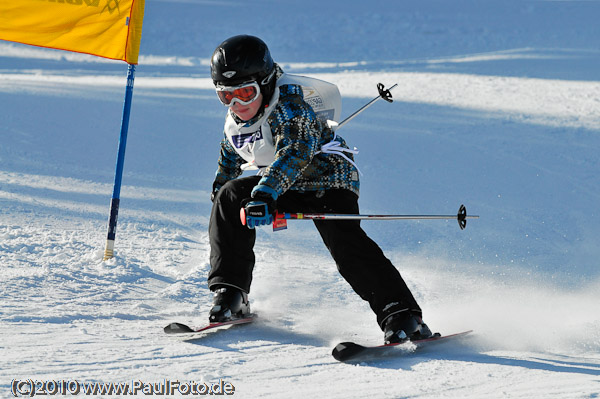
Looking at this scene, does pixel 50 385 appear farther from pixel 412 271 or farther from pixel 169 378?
pixel 412 271

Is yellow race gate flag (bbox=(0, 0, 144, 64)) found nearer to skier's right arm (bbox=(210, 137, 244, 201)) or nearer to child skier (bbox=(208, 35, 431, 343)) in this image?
skier's right arm (bbox=(210, 137, 244, 201))

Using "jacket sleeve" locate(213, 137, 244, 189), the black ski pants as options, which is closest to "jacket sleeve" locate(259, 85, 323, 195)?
the black ski pants

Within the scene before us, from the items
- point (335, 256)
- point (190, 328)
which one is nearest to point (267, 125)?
point (335, 256)

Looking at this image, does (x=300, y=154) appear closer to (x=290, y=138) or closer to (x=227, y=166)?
A: (x=290, y=138)

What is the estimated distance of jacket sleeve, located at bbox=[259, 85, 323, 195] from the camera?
319cm

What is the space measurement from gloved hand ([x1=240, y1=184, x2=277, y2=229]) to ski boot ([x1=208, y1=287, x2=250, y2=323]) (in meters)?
0.46

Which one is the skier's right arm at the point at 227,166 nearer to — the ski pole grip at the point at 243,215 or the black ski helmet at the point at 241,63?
the black ski helmet at the point at 241,63

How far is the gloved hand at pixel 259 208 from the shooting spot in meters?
3.05

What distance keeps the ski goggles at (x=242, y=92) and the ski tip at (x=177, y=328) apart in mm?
1063

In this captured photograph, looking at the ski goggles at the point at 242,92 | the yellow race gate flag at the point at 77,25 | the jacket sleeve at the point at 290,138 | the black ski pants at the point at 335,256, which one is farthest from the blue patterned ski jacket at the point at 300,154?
the yellow race gate flag at the point at 77,25

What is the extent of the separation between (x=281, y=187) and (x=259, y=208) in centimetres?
19

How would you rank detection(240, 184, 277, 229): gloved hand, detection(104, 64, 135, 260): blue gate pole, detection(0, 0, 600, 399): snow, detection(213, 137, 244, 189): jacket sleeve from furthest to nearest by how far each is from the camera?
1. detection(104, 64, 135, 260): blue gate pole
2. detection(213, 137, 244, 189): jacket sleeve
3. detection(240, 184, 277, 229): gloved hand
4. detection(0, 0, 600, 399): snow

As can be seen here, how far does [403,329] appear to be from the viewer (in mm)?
3186

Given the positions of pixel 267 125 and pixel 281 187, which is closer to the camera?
pixel 281 187
